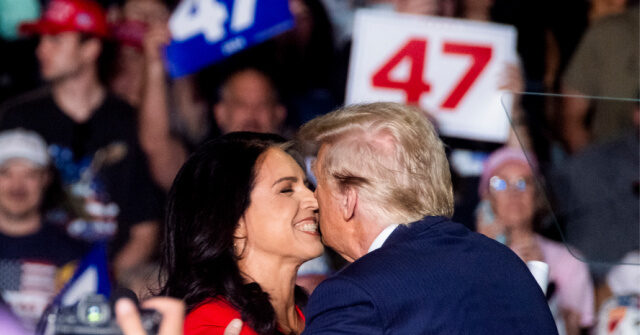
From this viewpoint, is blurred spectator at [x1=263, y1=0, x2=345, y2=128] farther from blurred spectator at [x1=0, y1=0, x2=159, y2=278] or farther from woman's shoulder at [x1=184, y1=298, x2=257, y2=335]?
woman's shoulder at [x1=184, y1=298, x2=257, y2=335]

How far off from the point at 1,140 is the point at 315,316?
2.46 metres

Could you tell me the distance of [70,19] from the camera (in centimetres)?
394

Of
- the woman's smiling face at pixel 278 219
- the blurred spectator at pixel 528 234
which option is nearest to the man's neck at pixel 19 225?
the woman's smiling face at pixel 278 219

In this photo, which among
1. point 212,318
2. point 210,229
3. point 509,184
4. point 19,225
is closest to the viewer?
point 212,318

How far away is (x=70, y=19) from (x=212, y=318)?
90.0 inches

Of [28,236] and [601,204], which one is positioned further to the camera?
[28,236]

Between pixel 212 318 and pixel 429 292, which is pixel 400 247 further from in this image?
pixel 212 318

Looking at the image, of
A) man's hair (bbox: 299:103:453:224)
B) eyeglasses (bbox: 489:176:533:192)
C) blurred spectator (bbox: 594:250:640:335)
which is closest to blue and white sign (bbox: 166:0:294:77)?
eyeglasses (bbox: 489:176:533:192)

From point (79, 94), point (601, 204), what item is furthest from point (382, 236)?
point (79, 94)

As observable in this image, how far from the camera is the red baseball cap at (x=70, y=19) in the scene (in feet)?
12.9

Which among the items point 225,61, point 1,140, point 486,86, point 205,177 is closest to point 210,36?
point 225,61

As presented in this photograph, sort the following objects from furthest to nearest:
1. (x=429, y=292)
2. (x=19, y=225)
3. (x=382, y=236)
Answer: (x=19, y=225) → (x=382, y=236) → (x=429, y=292)

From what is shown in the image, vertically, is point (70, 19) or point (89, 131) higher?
point (70, 19)

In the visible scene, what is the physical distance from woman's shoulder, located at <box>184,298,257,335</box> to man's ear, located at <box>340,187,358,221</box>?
0.41 metres
